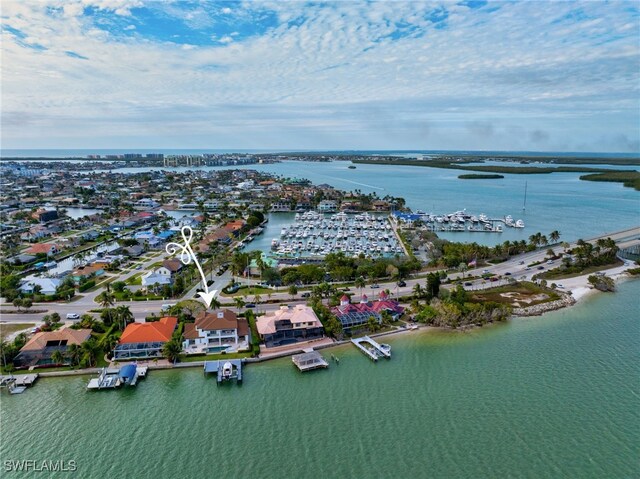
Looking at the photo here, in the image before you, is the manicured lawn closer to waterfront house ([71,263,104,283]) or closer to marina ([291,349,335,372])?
waterfront house ([71,263,104,283])

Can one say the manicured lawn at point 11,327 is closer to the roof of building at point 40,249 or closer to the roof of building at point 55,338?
the roof of building at point 55,338

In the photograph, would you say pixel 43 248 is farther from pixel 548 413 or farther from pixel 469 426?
pixel 548 413

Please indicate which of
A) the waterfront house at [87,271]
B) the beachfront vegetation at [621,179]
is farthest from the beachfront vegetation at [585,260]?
the beachfront vegetation at [621,179]

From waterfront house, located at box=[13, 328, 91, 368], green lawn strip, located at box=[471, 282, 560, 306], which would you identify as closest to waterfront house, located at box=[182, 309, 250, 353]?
waterfront house, located at box=[13, 328, 91, 368]

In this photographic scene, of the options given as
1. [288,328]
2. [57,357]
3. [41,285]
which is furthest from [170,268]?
[288,328]

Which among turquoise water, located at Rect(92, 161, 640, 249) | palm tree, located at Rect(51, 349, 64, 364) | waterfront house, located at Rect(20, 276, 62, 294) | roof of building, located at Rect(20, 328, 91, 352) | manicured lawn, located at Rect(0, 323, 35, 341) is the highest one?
roof of building, located at Rect(20, 328, 91, 352)

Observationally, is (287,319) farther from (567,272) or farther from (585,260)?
(585,260)
